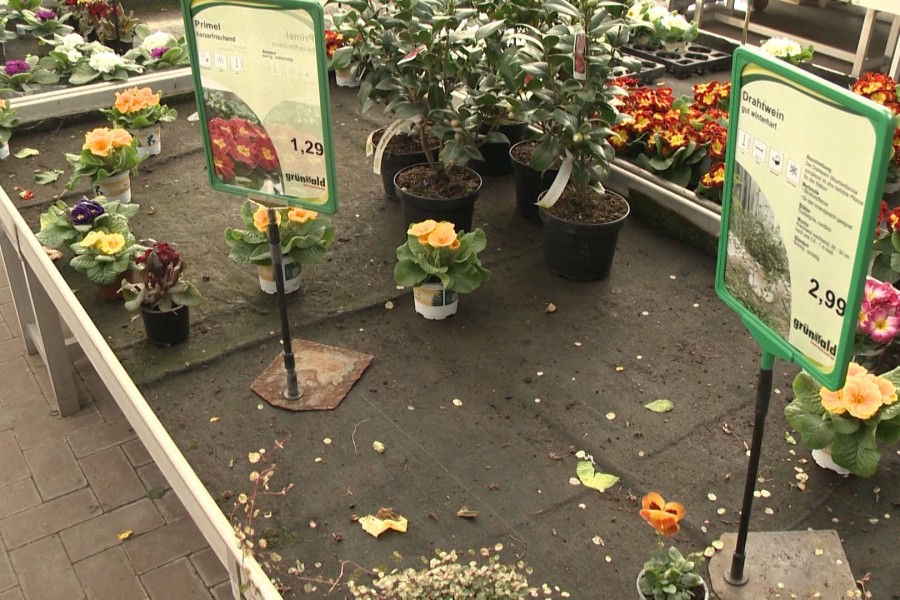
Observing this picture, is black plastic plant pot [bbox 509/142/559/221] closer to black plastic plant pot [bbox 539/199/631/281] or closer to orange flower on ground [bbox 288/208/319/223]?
black plastic plant pot [bbox 539/199/631/281]

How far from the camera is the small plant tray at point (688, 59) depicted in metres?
5.26

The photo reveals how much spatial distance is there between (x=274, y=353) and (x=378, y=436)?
1.80 ft

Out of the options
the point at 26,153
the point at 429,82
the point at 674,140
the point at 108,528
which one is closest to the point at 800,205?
the point at 429,82

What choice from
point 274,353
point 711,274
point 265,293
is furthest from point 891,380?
point 265,293

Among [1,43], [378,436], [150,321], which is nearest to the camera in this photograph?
[378,436]

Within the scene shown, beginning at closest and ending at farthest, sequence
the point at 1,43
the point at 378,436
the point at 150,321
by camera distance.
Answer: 1. the point at 378,436
2. the point at 150,321
3. the point at 1,43

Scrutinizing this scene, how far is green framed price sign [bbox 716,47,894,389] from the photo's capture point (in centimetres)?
138

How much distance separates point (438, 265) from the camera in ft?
9.52

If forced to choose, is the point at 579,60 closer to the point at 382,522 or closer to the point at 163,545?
the point at 382,522

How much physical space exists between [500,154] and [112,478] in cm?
207

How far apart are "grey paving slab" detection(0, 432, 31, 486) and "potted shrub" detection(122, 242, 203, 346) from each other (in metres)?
1.09

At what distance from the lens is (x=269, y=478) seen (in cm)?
A: 234

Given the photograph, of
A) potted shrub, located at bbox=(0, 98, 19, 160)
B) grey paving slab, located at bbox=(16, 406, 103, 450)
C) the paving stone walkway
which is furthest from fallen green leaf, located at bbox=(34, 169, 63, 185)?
grey paving slab, located at bbox=(16, 406, 103, 450)

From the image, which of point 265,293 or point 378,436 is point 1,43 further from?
point 378,436
